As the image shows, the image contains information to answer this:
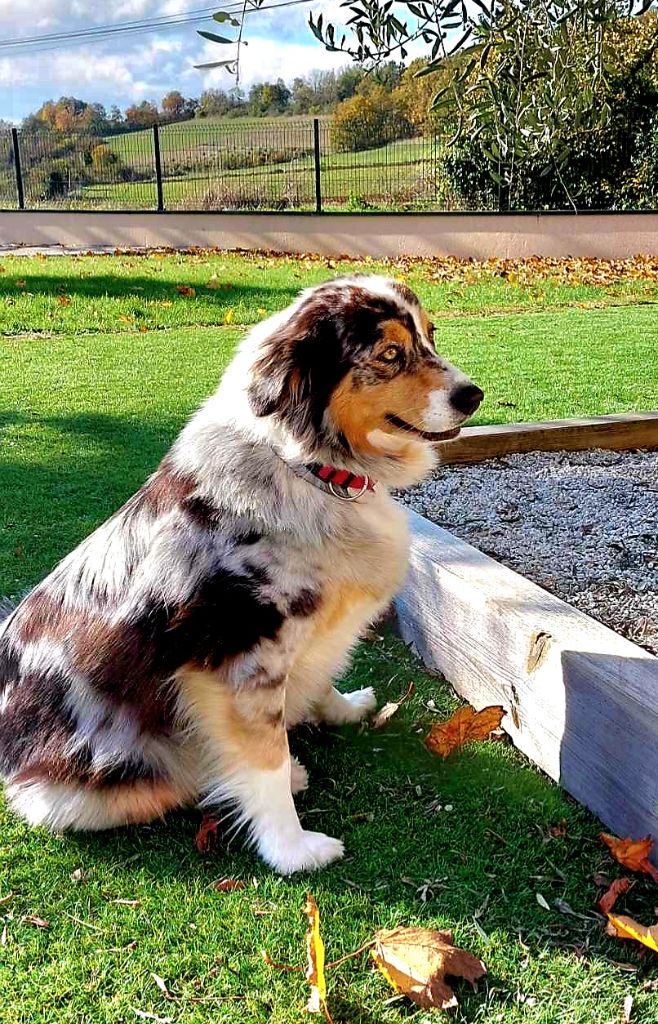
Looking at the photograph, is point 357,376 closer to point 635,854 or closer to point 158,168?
point 635,854

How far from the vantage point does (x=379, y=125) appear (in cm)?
2031

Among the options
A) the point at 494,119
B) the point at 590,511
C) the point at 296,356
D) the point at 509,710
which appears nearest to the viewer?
the point at 296,356

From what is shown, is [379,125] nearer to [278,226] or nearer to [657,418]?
[278,226]

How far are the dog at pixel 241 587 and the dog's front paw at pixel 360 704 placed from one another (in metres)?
0.57

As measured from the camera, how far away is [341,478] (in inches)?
109

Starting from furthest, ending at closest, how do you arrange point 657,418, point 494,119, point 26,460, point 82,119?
point 82,119
point 26,460
point 657,418
point 494,119

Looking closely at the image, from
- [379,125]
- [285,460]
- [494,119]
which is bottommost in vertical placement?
[285,460]

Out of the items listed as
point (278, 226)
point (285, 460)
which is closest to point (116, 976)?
point (285, 460)

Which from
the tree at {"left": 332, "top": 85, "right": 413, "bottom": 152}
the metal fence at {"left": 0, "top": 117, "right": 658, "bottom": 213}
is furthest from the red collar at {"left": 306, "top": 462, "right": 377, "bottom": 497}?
the tree at {"left": 332, "top": 85, "right": 413, "bottom": 152}

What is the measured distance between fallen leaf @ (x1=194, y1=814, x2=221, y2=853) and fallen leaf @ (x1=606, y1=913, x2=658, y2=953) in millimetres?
1173

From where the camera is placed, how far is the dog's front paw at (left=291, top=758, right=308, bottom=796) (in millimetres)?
3016

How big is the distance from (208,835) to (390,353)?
158cm

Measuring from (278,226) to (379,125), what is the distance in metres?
3.35

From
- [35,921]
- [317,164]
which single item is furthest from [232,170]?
[35,921]
